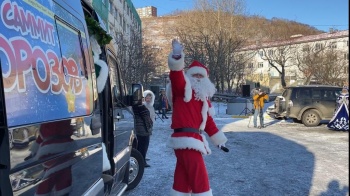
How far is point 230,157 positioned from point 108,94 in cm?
455

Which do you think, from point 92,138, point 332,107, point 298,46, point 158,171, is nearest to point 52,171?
point 92,138

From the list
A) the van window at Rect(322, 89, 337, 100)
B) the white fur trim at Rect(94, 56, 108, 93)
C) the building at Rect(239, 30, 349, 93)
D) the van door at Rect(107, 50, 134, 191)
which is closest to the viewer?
the white fur trim at Rect(94, 56, 108, 93)

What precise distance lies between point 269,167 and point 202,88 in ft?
12.2

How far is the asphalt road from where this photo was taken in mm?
5215

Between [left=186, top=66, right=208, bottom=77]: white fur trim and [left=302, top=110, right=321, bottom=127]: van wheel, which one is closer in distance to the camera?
[left=186, top=66, right=208, bottom=77]: white fur trim

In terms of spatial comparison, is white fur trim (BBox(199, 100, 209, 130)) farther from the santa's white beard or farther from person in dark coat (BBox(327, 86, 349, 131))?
person in dark coat (BBox(327, 86, 349, 131))

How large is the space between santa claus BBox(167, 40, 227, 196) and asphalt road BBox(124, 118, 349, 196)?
140cm

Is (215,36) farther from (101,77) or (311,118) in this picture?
(101,77)

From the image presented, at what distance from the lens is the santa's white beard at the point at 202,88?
12.0 feet

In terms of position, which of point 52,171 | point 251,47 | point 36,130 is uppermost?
point 251,47

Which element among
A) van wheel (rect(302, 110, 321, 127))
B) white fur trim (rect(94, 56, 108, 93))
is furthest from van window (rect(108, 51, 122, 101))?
van wheel (rect(302, 110, 321, 127))

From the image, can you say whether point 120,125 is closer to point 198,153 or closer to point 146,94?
point 198,153

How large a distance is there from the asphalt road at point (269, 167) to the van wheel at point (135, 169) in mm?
112

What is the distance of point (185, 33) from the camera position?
3744cm
